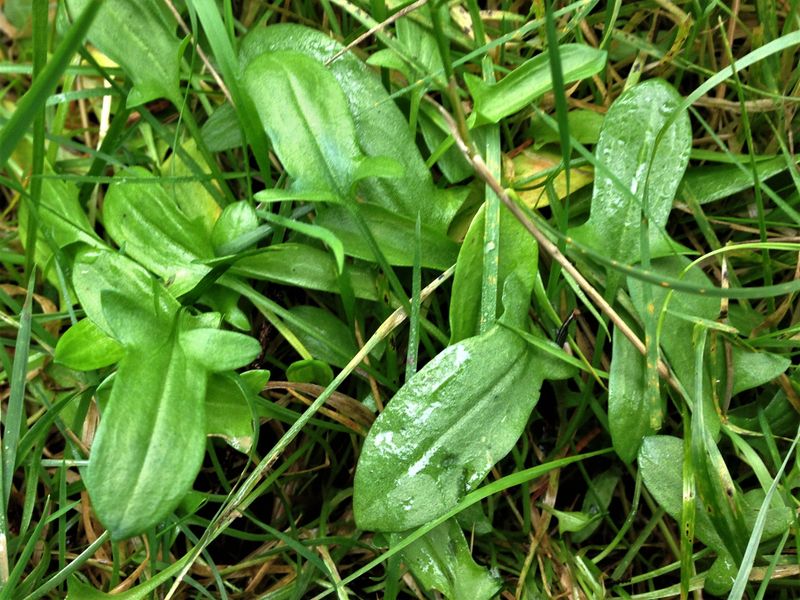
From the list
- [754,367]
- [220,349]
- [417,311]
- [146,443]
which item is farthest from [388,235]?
[754,367]

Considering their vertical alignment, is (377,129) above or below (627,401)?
above

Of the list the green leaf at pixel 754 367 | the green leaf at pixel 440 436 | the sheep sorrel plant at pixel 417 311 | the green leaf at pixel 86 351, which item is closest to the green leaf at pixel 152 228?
the sheep sorrel plant at pixel 417 311

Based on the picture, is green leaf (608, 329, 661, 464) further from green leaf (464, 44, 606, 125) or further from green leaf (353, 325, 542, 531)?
green leaf (464, 44, 606, 125)

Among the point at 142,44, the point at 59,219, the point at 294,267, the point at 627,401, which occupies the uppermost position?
the point at 142,44

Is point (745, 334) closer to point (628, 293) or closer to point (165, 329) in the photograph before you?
point (628, 293)

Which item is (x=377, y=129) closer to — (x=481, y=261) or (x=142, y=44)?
(x=481, y=261)

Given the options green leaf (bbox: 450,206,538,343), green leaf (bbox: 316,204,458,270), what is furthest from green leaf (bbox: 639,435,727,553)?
green leaf (bbox: 316,204,458,270)

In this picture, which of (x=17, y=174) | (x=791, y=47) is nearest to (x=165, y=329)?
(x=17, y=174)
